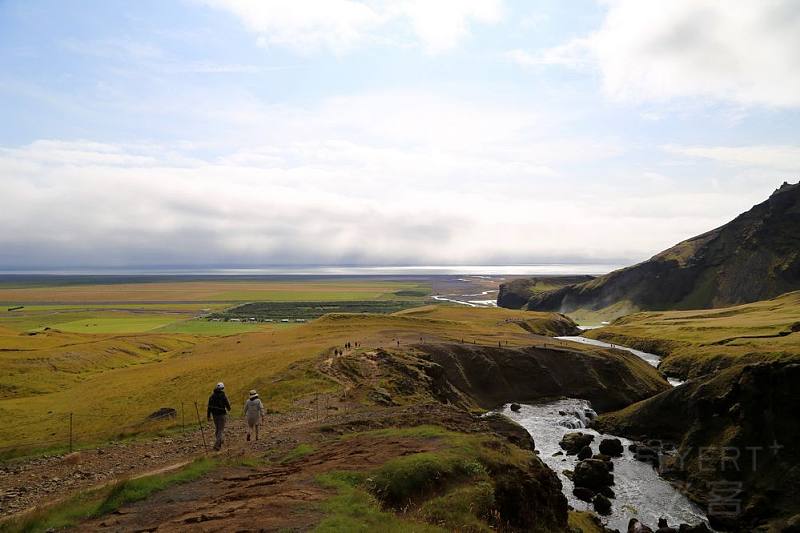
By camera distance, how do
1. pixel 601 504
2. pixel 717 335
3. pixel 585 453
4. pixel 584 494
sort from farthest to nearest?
pixel 717 335 < pixel 585 453 < pixel 584 494 < pixel 601 504

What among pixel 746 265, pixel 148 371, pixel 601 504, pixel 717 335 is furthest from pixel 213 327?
pixel 746 265

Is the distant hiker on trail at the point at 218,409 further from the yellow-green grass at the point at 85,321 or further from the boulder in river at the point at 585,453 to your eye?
the yellow-green grass at the point at 85,321

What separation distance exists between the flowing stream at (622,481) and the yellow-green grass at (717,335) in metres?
27.1

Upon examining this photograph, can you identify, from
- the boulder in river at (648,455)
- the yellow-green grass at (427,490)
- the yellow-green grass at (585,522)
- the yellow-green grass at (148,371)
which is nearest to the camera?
the yellow-green grass at (427,490)

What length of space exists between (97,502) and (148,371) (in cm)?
5098

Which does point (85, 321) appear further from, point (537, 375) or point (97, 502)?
point (97, 502)

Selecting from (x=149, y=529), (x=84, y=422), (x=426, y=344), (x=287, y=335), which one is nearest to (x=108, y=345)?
(x=287, y=335)

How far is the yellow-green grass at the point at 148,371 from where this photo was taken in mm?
42125

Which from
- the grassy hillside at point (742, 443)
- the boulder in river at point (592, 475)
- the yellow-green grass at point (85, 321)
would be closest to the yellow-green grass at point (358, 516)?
the boulder in river at point (592, 475)

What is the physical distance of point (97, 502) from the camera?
683 inches

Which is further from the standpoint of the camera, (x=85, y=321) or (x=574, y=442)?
(x=85, y=321)

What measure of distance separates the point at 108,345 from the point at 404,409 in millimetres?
75273

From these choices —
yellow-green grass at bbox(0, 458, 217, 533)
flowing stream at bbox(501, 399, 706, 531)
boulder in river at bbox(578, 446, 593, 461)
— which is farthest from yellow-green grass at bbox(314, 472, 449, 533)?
boulder in river at bbox(578, 446, 593, 461)

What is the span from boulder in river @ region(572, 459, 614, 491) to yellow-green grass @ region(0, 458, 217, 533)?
33628mm
